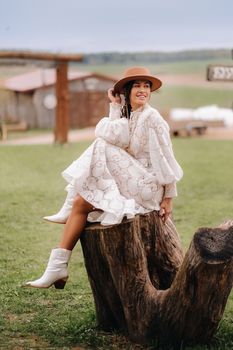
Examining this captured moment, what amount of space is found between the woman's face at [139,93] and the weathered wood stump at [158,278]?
744mm

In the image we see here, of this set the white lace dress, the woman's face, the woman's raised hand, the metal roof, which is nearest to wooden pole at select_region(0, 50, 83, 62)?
the metal roof

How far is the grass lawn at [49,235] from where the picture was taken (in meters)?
5.61

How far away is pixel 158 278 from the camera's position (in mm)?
5641

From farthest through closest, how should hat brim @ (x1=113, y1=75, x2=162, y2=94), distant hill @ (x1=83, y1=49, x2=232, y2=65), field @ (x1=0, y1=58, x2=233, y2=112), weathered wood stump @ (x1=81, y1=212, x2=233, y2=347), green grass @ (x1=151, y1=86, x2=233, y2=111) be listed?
1. distant hill @ (x1=83, y1=49, x2=232, y2=65)
2. field @ (x1=0, y1=58, x2=233, y2=112)
3. green grass @ (x1=151, y1=86, x2=233, y2=111)
4. hat brim @ (x1=113, y1=75, x2=162, y2=94)
5. weathered wood stump @ (x1=81, y1=212, x2=233, y2=347)

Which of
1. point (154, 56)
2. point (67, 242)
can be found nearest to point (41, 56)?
point (67, 242)

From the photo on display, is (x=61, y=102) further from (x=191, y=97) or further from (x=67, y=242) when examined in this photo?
(x=191, y=97)

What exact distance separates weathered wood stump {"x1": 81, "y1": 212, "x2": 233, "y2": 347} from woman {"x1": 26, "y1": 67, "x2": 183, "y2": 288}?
0.36 feet

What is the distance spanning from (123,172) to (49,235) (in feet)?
14.3

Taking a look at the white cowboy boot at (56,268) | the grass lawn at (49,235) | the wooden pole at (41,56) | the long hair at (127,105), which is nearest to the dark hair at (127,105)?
the long hair at (127,105)

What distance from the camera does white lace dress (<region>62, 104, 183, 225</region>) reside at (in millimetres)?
5297

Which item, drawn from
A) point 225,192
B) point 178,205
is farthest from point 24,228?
point 225,192

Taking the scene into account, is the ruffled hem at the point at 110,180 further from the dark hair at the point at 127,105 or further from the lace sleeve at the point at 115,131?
the dark hair at the point at 127,105

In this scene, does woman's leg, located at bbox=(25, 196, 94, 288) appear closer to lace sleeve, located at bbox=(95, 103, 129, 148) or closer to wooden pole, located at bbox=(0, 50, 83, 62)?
lace sleeve, located at bbox=(95, 103, 129, 148)

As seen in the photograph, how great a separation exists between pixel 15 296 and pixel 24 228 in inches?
129
